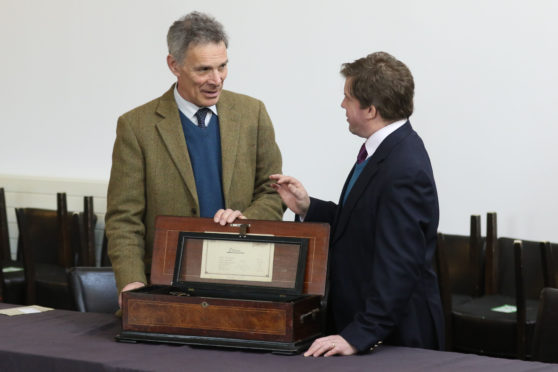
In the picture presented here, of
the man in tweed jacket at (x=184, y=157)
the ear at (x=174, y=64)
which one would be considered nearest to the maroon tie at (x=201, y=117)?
the man in tweed jacket at (x=184, y=157)

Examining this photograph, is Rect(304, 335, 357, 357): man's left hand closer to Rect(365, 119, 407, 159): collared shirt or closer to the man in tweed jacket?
Rect(365, 119, 407, 159): collared shirt

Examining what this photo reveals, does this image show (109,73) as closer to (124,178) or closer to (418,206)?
(124,178)

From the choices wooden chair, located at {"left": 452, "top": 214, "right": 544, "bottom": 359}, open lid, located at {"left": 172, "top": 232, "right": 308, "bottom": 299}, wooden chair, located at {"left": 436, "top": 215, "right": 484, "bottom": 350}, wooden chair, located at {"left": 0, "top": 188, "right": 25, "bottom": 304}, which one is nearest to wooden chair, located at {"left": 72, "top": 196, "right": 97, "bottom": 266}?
wooden chair, located at {"left": 0, "top": 188, "right": 25, "bottom": 304}

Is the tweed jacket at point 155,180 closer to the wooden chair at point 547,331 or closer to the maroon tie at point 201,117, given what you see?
the maroon tie at point 201,117

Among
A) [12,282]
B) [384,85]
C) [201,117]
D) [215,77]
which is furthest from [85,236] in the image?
[384,85]

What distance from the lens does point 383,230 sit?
230 cm

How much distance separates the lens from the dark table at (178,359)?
7.03 feet

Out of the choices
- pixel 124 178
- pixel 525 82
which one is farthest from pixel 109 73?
pixel 124 178

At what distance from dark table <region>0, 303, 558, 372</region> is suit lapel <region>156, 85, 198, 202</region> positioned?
0.56 metres

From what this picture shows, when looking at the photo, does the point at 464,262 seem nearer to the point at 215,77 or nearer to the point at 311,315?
the point at 215,77

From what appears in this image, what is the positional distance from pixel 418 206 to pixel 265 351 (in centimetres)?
54

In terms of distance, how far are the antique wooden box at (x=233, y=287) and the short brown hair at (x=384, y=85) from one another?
366 mm

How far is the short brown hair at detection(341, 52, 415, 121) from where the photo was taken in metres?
2.37

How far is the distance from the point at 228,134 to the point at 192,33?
0.35 m
